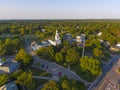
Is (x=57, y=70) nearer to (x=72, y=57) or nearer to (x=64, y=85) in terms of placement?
(x=72, y=57)

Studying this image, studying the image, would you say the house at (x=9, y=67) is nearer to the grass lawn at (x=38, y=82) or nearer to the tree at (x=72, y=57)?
the grass lawn at (x=38, y=82)

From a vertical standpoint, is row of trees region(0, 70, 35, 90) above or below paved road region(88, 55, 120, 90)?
above

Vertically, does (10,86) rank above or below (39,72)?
above

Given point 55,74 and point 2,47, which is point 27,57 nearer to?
point 55,74

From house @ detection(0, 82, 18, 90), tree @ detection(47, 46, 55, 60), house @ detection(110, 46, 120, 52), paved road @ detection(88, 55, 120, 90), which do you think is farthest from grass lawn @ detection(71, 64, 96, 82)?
house @ detection(110, 46, 120, 52)

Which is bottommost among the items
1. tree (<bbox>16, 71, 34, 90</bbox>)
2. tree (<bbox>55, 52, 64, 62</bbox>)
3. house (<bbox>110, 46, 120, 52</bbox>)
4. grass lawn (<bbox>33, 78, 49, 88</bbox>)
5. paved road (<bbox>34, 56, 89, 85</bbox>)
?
house (<bbox>110, 46, 120, 52</bbox>)

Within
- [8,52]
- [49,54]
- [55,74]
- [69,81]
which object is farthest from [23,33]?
[69,81]

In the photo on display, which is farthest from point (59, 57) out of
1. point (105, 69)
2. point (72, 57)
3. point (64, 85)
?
point (64, 85)

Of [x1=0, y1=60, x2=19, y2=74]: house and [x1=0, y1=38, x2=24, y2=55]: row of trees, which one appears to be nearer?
[x1=0, y1=60, x2=19, y2=74]: house

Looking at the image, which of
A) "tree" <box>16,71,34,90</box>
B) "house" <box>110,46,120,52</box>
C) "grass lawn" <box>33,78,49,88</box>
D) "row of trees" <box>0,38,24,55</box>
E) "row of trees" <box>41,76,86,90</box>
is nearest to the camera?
"row of trees" <box>41,76,86,90</box>

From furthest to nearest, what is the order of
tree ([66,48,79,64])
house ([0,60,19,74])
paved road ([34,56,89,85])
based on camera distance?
1. tree ([66,48,79,64])
2. paved road ([34,56,89,85])
3. house ([0,60,19,74])

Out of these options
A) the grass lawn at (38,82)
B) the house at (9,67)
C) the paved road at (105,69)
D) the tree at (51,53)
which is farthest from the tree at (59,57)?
the paved road at (105,69)

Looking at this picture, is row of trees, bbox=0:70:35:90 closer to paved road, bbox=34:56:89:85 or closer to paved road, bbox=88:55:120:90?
paved road, bbox=34:56:89:85
